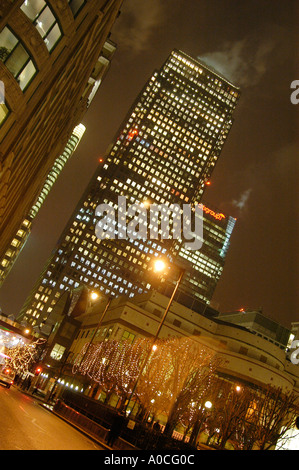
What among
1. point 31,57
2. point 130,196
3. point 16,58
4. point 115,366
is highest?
point 130,196

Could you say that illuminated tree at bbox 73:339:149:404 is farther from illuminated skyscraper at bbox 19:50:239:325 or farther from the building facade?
illuminated skyscraper at bbox 19:50:239:325

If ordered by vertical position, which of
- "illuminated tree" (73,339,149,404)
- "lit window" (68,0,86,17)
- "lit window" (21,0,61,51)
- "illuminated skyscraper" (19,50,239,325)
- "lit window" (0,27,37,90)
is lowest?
"illuminated tree" (73,339,149,404)

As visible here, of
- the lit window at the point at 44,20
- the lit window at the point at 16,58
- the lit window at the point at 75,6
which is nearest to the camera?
the lit window at the point at 16,58

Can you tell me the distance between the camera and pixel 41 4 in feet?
56.4

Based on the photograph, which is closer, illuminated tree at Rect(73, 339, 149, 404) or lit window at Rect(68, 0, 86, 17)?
lit window at Rect(68, 0, 86, 17)

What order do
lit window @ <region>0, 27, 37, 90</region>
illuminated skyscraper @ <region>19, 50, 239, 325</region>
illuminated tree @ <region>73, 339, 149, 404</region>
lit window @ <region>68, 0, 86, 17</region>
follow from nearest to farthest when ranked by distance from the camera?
lit window @ <region>0, 27, 37, 90</region>
lit window @ <region>68, 0, 86, 17</region>
illuminated tree @ <region>73, 339, 149, 404</region>
illuminated skyscraper @ <region>19, 50, 239, 325</region>

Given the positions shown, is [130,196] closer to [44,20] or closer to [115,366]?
[115,366]

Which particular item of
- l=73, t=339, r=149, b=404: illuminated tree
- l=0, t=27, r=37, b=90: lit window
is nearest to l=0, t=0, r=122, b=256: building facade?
l=0, t=27, r=37, b=90: lit window

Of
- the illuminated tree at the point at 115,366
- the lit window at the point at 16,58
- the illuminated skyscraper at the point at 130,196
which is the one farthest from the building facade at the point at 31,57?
the illuminated skyscraper at the point at 130,196

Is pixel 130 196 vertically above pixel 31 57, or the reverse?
pixel 130 196

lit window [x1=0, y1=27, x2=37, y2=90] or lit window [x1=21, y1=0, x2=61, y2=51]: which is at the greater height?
lit window [x1=21, y1=0, x2=61, y2=51]

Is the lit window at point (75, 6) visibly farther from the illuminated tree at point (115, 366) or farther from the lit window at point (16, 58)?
the illuminated tree at point (115, 366)

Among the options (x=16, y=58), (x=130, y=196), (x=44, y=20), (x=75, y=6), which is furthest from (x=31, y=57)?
(x=130, y=196)
